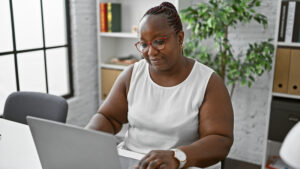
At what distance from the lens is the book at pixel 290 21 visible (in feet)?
7.28

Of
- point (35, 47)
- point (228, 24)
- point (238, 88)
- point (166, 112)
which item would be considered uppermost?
point (228, 24)

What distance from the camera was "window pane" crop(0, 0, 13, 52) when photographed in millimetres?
2367

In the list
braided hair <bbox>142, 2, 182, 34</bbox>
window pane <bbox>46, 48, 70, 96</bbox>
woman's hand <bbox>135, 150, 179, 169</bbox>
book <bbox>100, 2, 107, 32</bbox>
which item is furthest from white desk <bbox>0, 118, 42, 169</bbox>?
book <bbox>100, 2, 107, 32</bbox>

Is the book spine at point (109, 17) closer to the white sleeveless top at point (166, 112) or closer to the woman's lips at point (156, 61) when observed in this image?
the white sleeveless top at point (166, 112)

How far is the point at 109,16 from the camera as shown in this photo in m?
3.05

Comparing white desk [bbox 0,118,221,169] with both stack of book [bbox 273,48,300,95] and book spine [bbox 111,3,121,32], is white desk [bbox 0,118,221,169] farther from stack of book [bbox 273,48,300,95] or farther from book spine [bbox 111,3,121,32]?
book spine [bbox 111,3,121,32]

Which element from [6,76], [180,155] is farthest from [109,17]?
[180,155]

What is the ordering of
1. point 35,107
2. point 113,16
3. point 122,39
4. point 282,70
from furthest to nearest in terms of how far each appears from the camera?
point 122,39
point 113,16
point 282,70
point 35,107

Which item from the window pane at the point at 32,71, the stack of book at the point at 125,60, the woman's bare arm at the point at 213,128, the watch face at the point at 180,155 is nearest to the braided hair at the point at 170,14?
the woman's bare arm at the point at 213,128

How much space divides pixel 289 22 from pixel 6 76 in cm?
217

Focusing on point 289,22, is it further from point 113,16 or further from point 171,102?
point 113,16

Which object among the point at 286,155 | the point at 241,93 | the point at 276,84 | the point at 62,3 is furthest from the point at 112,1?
the point at 286,155

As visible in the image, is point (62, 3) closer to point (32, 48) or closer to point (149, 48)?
point (32, 48)

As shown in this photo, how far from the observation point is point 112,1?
315 centimetres
